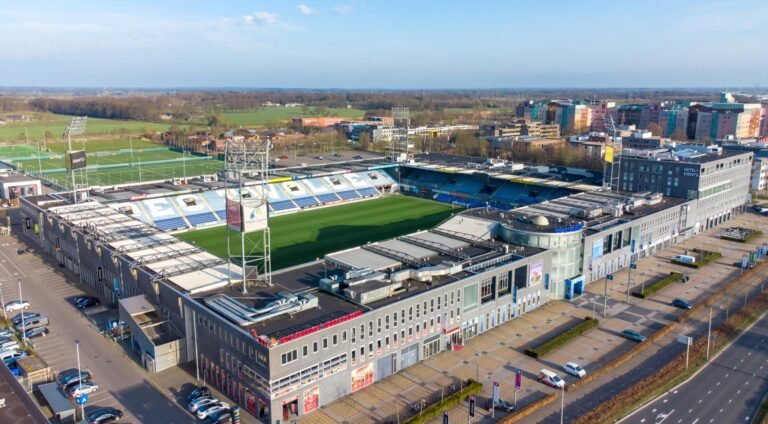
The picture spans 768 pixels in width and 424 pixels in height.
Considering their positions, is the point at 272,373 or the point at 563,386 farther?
the point at 563,386

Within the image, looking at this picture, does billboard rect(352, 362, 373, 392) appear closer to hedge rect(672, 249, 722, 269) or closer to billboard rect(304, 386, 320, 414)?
billboard rect(304, 386, 320, 414)

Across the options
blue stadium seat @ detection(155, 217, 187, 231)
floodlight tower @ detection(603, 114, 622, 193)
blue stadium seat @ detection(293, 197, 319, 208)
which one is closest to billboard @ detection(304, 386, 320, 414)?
blue stadium seat @ detection(155, 217, 187, 231)

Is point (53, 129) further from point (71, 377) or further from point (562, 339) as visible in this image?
point (562, 339)

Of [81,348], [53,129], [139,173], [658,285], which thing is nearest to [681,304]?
[658,285]

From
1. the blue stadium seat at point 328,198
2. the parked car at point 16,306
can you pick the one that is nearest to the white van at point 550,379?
the parked car at point 16,306

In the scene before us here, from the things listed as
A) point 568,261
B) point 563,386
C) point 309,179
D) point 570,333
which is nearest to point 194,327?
point 563,386

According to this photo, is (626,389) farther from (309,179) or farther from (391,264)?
(309,179)
